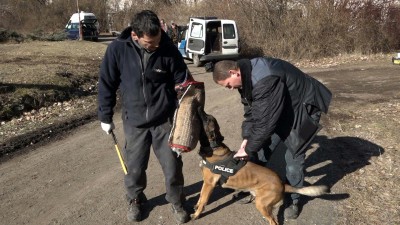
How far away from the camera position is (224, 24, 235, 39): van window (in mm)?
15547

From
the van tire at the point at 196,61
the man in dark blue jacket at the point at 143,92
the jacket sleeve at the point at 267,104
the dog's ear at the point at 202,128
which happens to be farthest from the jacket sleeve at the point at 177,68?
the van tire at the point at 196,61

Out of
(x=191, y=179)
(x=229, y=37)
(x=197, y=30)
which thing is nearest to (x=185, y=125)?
(x=191, y=179)

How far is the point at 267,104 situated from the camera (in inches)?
131

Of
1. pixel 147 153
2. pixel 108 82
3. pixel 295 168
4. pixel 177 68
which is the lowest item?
pixel 295 168

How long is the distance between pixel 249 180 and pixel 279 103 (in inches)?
38.0

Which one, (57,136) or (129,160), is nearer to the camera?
(129,160)

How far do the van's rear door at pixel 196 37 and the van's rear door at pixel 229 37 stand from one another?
97 cm

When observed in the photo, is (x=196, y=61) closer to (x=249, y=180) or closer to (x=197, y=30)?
(x=197, y=30)

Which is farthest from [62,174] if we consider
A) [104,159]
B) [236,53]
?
[236,53]

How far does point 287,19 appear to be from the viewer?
56.0 ft

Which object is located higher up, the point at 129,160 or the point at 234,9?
the point at 234,9

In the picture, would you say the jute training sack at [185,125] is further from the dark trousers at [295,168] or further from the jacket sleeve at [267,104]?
the dark trousers at [295,168]

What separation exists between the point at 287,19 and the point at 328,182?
1357 cm

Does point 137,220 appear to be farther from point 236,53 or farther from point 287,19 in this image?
point 287,19
